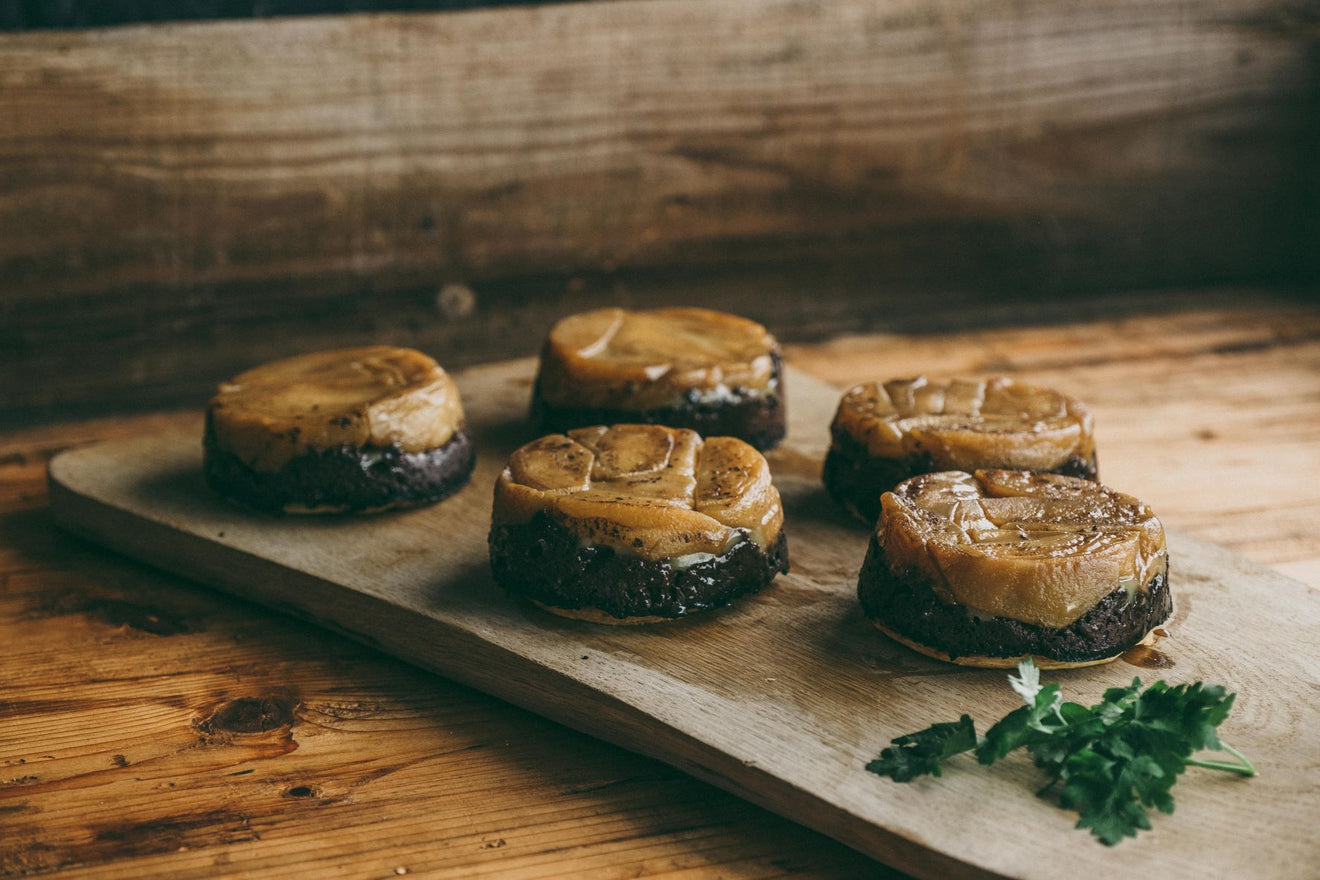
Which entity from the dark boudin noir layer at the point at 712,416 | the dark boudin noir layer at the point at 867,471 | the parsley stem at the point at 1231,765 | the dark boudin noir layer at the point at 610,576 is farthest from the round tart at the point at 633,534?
the parsley stem at the point at 1231,765

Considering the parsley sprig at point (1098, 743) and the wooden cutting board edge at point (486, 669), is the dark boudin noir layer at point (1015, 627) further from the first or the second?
the wooden cutting board edge at point (486, 669)

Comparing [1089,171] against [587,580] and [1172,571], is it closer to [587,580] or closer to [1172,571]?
[1172,571]

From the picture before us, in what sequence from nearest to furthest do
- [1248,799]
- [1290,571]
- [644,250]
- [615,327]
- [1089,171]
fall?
[1248,799]
[1290,571]
[615,327]
[644,250]
[1089,171]

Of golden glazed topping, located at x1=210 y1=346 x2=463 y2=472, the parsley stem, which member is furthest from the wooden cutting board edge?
the parsley stem

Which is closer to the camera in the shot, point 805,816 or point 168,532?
point 805,816

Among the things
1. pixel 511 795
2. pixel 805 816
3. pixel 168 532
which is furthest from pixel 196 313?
pixel 805 816

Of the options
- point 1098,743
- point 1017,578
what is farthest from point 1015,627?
point 1098,743

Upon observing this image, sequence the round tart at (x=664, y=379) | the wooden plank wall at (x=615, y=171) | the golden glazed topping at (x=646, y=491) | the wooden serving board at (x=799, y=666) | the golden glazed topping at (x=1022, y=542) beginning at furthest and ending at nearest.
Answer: the wooden plank wall at (x=615, y=171) → the round tart at (x=664, y=379) → the golden glazed topping at (x=646, y=491) → the golden glazed topping at (x=1022, y=542) → the wooden serving board at (x=799, y=666)
